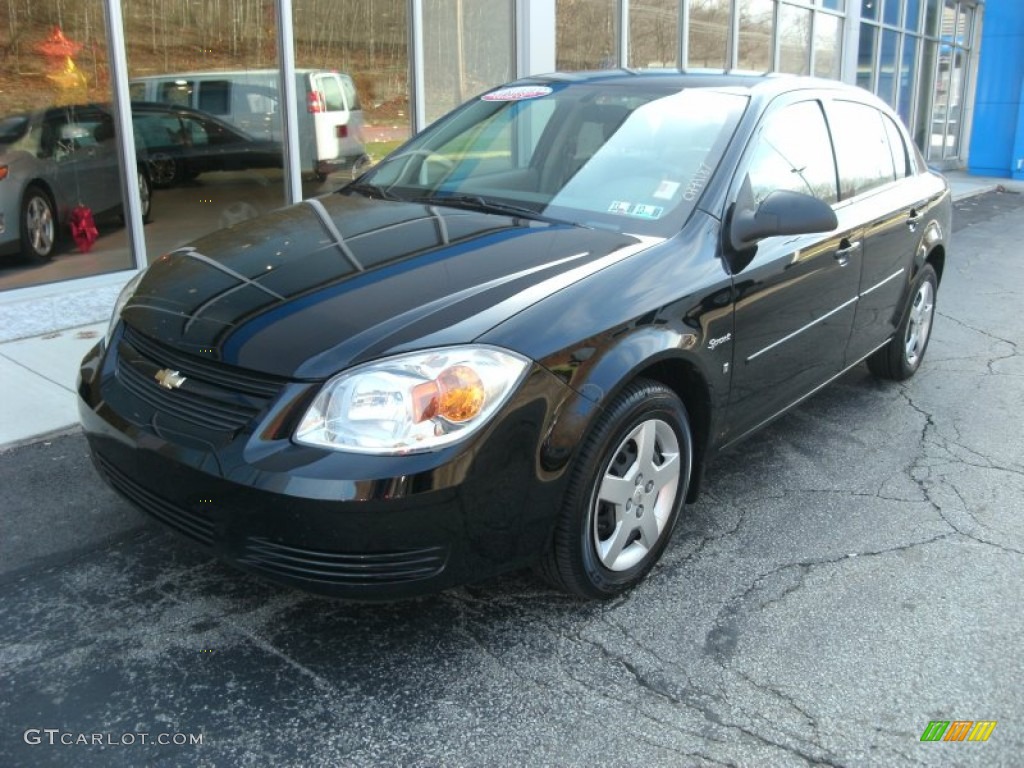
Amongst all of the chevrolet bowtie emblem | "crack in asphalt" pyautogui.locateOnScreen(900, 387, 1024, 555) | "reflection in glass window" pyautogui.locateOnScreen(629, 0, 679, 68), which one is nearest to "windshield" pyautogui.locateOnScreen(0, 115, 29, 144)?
the chevrolet bowtie emblem

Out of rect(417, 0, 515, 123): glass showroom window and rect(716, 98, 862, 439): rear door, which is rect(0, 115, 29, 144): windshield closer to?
rect(417, 0, 515, 123): glass showroom window

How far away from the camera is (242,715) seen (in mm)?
2479

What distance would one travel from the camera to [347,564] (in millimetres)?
2463

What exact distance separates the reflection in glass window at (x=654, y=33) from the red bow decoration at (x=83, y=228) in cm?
753

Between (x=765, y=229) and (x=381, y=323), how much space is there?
4.85 feet

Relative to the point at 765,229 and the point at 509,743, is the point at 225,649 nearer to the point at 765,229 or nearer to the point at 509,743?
the point at 509,743

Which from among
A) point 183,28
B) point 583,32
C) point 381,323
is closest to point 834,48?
point 583,32

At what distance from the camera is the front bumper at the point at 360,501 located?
240cm

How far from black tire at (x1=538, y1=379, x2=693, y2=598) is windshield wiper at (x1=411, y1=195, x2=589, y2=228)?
80 centimetres

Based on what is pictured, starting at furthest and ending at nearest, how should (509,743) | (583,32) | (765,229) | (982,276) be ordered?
(583,32) < (982,276) < (765,229) < (509,743)

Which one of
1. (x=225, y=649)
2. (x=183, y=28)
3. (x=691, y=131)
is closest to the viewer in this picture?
(x=225, y=649)

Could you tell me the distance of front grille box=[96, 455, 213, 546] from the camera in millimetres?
2596

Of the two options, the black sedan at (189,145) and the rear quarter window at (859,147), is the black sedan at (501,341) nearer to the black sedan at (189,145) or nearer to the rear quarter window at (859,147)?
the rear quarter window at (859,147)

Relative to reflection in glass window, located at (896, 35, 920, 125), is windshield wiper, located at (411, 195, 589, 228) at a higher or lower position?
lower
